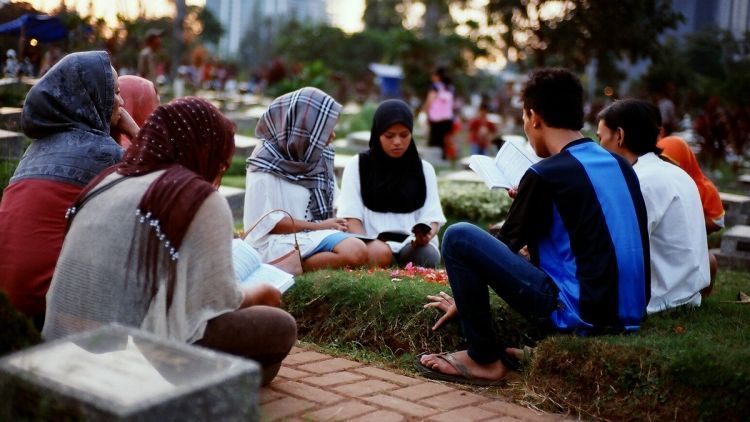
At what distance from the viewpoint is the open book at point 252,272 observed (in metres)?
3.90

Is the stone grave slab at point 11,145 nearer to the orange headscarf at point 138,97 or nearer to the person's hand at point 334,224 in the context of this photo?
the orange headscarf at point 138,97

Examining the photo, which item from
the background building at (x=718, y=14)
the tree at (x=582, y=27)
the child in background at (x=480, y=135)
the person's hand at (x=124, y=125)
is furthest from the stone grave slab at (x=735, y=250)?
the background building at (x=718, y=14)

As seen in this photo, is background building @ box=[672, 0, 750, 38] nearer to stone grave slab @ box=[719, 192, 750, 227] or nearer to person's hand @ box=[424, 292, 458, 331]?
stone grave slab @ box=[719, 192, 750, 227]

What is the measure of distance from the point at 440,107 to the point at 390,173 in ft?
33.5

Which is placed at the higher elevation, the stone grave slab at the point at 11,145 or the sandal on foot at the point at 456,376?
the stone grave slab at the point at 11,145

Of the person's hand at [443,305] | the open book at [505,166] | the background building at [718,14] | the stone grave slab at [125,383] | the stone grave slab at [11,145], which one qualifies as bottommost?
the person's hand at [443,305]

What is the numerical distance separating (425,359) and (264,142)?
2180mm

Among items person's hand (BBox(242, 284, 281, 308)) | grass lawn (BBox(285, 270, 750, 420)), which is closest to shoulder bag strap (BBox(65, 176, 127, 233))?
person's hand (BBox(242, 284, 281, 308))

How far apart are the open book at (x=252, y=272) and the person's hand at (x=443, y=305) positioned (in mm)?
976

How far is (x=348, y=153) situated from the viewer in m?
15.2

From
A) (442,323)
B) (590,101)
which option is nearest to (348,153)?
(442,323)

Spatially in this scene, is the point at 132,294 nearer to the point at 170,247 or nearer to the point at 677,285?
the point at 170,247

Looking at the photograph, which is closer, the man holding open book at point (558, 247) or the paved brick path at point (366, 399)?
the paved brick path at point (366, 399)

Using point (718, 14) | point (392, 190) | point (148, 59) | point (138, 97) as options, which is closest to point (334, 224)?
point (392, 190)
